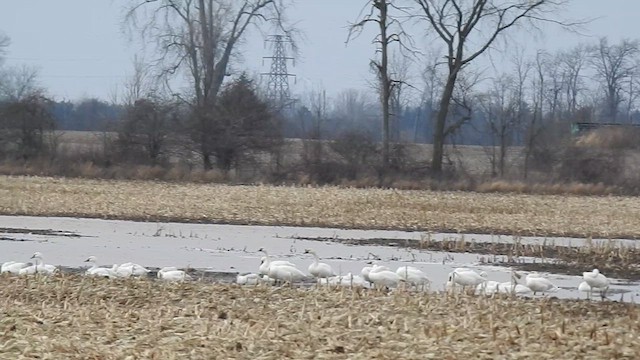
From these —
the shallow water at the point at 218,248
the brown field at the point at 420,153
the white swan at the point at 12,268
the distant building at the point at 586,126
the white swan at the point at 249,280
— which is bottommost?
the shallow water at the point at 218,248

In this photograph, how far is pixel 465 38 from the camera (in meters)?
48.1

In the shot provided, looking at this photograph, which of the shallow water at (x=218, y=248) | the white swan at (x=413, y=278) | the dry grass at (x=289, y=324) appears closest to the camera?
the dry grass at (x=289, y=324)

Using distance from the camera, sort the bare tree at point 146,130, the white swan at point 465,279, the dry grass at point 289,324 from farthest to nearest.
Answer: the bare tree at point 146,130, the white swan at point 465,279, the dry grass at point 289,324

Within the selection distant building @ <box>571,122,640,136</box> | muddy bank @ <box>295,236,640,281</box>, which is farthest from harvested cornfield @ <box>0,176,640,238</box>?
distant building @ <box>571,122,640,136</box>

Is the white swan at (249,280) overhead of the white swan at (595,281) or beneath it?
beneath

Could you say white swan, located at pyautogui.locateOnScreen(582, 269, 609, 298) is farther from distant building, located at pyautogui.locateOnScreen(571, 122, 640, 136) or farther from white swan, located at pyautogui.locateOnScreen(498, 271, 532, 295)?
distant building, located at pyautogui.locateOnScreen(571, 122, 640, 136)

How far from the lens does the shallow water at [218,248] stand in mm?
18359

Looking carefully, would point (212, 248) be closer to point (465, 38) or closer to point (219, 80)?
point (465, 38)

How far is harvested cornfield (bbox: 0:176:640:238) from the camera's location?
28203mm

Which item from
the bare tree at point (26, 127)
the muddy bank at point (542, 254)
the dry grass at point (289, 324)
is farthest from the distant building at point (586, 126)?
the dry grass at point (289, 324)

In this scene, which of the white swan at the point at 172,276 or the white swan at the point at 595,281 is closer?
the white swan at the point at 172,276

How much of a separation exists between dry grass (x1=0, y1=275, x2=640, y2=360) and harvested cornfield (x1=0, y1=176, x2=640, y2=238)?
1467 cm

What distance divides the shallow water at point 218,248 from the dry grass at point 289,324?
3410 mm

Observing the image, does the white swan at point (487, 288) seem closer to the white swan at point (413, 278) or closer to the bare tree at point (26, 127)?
the white swan at point (413, 278)
